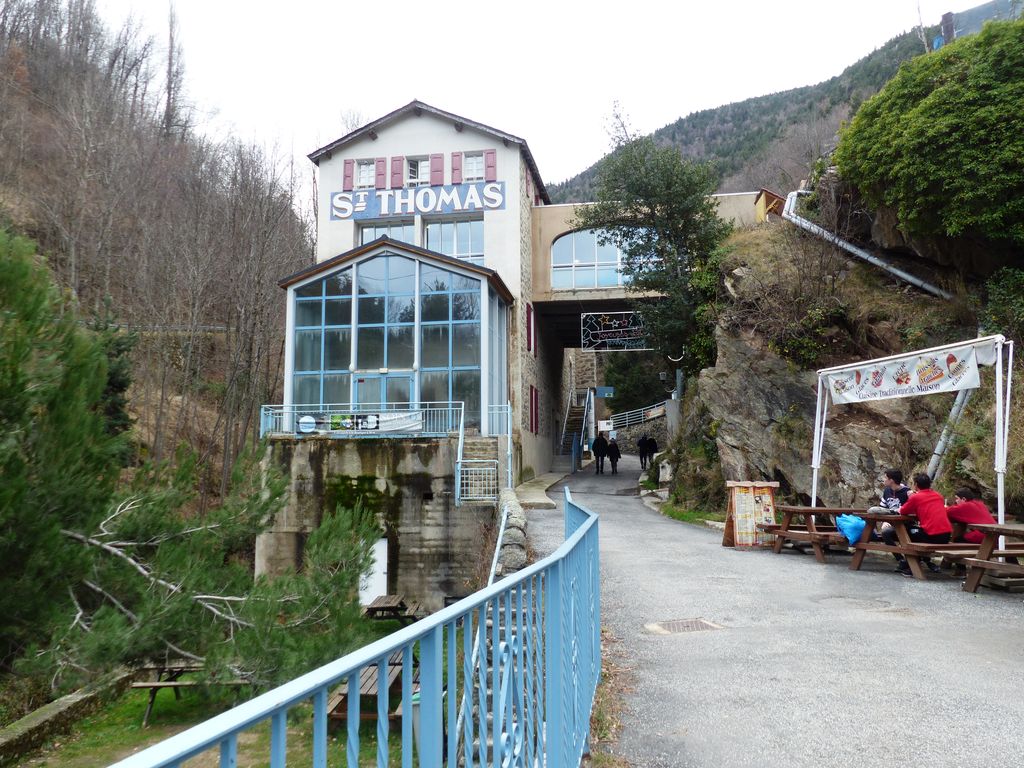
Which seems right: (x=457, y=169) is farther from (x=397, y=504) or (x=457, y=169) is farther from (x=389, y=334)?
(x=397, y=504)

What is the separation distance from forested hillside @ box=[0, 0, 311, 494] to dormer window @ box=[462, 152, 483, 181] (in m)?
6.47

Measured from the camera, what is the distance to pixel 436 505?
1692 centimetres

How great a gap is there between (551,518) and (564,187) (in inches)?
2995

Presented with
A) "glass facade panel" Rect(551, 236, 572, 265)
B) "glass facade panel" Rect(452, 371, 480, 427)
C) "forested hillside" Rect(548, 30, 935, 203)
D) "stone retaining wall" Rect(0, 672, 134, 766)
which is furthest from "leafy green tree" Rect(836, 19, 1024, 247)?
"stone retaining wall" Rect(0, 672, 134, 766)

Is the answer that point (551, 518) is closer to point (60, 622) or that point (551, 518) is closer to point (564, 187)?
point (60, 622)

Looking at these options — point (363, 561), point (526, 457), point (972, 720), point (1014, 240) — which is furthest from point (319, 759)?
point (526, 457)

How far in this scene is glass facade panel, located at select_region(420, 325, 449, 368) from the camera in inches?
782

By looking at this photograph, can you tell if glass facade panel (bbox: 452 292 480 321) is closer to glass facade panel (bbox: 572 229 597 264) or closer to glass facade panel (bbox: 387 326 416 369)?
glass facade panel (bbox: 387 326 416 369)

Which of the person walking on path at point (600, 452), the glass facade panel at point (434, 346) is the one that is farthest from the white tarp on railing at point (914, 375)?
the person walking on path at point (600, 452)

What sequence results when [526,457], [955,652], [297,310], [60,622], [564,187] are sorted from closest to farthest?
[955,652] → [60,622] → [297,310] → [526,457] → [564,187]

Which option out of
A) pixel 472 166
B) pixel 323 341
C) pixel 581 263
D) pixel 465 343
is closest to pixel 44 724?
pixel 323 341

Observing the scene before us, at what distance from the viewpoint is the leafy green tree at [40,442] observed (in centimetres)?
570

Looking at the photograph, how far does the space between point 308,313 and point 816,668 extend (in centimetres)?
1775

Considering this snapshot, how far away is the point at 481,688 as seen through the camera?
2037 mm
